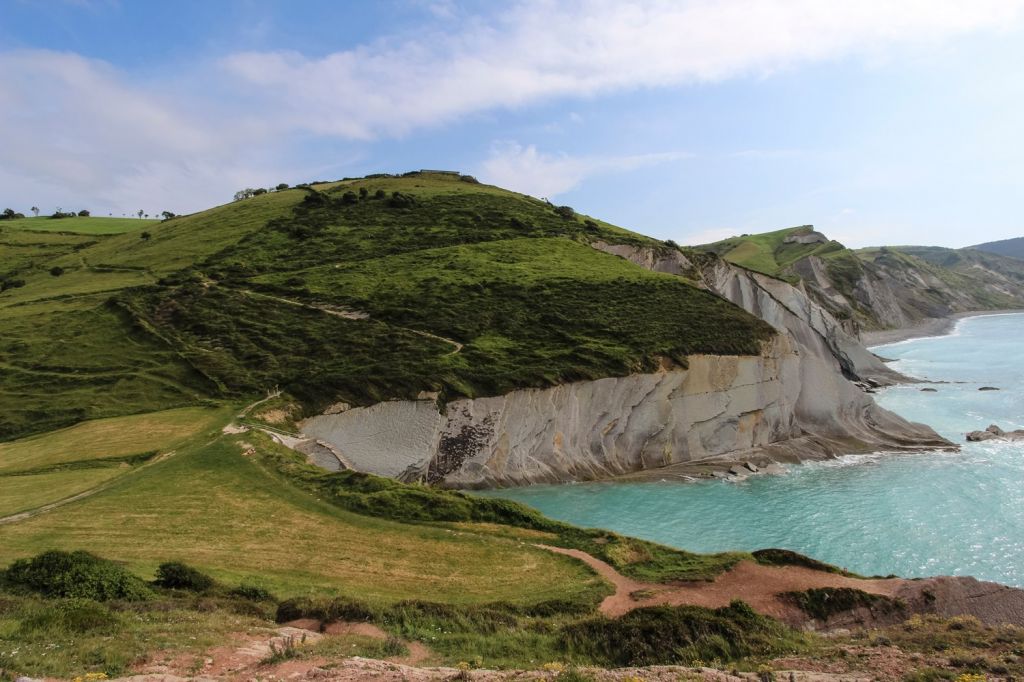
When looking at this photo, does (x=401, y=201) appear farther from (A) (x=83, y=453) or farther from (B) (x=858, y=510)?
(B) (x=858, y=510)

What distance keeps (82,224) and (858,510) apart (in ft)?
406

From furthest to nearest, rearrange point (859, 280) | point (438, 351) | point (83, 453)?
1. point (859, 280)
2. point (438, 351)
3. point (83, 453)

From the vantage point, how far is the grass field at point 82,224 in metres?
96.5

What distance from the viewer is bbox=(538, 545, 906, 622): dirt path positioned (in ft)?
58.1

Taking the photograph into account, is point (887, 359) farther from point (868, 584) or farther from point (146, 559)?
point (146, 559)

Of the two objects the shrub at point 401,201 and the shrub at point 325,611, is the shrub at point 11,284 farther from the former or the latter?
the shrub at point 325,611

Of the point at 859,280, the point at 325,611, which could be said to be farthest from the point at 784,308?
the point at 859,280

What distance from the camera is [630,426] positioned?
137 feet

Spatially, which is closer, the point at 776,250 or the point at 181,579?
the point at 181,579

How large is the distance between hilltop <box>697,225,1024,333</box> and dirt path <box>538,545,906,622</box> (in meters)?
88.1

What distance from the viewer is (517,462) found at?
38688 mm

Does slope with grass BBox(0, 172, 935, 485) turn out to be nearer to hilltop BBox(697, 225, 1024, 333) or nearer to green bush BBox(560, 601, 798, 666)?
green bush BBox(560, 601, 798, 666)

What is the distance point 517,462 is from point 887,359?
271 feet

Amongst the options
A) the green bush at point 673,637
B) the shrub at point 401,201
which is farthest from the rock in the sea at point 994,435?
the shrub at point 401,201
